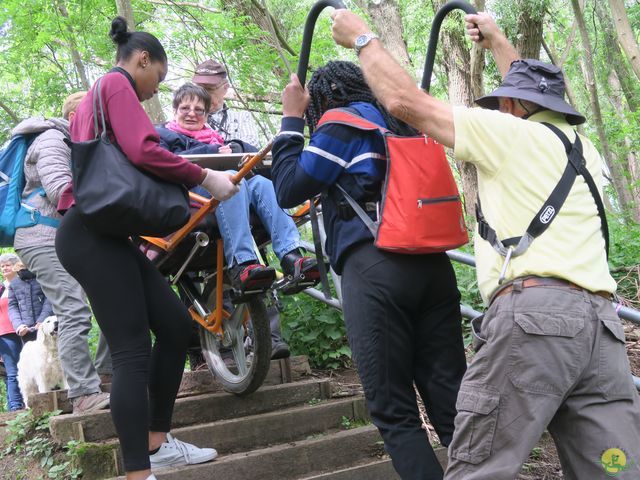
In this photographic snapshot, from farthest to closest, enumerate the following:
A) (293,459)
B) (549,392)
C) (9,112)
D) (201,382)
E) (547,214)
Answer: (9,112) < (201,382) < (293,459) < (547,214) < (549,392)

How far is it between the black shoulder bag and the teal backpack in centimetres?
163

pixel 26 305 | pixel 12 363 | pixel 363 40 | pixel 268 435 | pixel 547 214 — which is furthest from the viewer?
pixel 12 363

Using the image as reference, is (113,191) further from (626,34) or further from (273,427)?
(626,34)

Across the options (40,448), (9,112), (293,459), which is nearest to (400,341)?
(293,459)

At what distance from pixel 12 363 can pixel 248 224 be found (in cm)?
538

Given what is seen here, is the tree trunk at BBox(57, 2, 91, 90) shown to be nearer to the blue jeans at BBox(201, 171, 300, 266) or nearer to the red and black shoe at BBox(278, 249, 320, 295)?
the blue jeans at BBox(201, 171, 300, 266)

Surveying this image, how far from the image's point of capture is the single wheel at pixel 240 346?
436 centimetres

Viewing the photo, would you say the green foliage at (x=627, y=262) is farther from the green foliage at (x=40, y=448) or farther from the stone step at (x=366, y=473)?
the green foliage at (x=40, y=448)

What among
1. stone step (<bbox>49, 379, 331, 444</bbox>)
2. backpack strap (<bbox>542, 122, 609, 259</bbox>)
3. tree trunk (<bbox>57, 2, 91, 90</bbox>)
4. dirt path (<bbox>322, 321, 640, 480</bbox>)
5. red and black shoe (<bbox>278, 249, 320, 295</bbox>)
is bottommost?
dirt path (<bbox>322, 321, 640, 480</bbox>)

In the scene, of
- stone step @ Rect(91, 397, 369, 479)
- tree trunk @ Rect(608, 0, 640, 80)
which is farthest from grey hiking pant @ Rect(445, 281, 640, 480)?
tree trunk @ Rect(608, 0, 640, 80)

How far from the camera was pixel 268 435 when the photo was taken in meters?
4.44

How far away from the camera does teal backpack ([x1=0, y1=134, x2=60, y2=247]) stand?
14.7 feet

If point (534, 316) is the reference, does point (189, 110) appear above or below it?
Answer: above

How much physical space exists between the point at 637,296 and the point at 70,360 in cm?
404
